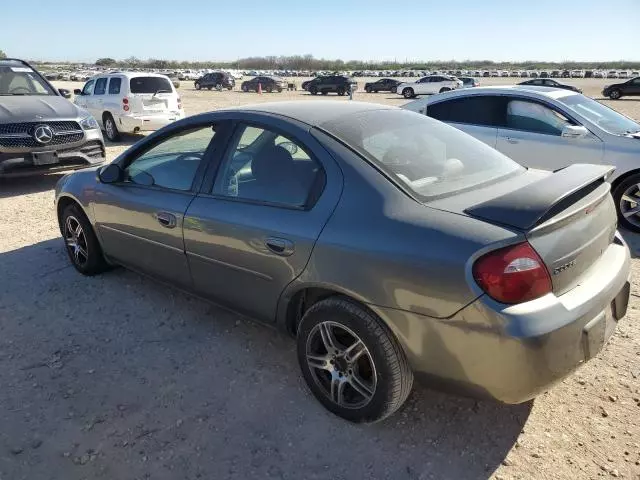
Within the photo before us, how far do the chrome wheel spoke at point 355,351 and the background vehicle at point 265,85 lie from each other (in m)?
40.2

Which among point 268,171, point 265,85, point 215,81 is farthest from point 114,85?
point 215,81

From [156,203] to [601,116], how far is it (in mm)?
5413

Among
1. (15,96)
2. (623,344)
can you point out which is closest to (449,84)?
(15,96)

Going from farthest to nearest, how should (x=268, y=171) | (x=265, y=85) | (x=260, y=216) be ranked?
(x=265, y=85)
(x=268, y=171)
(x=260, y=216)

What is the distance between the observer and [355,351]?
254cm

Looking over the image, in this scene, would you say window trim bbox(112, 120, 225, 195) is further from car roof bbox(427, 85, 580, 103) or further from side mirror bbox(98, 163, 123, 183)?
car roof bbox(427, 85, 580, 103)

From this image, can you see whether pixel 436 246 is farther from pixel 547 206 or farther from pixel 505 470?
pixel 505 470

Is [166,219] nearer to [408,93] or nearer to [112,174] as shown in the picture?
[112,174]

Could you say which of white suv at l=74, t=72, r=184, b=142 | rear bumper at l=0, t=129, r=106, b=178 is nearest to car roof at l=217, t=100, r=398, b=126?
rear bumper at l=0, t=129, r=106, b=178

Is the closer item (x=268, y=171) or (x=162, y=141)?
(x=268, y=171)

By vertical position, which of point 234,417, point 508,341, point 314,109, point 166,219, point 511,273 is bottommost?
point 234,417

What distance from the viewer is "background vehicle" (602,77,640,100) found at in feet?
95.2

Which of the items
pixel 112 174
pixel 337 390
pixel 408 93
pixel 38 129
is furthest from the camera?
pixel 408 93

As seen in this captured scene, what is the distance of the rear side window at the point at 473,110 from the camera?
650 centimetres
